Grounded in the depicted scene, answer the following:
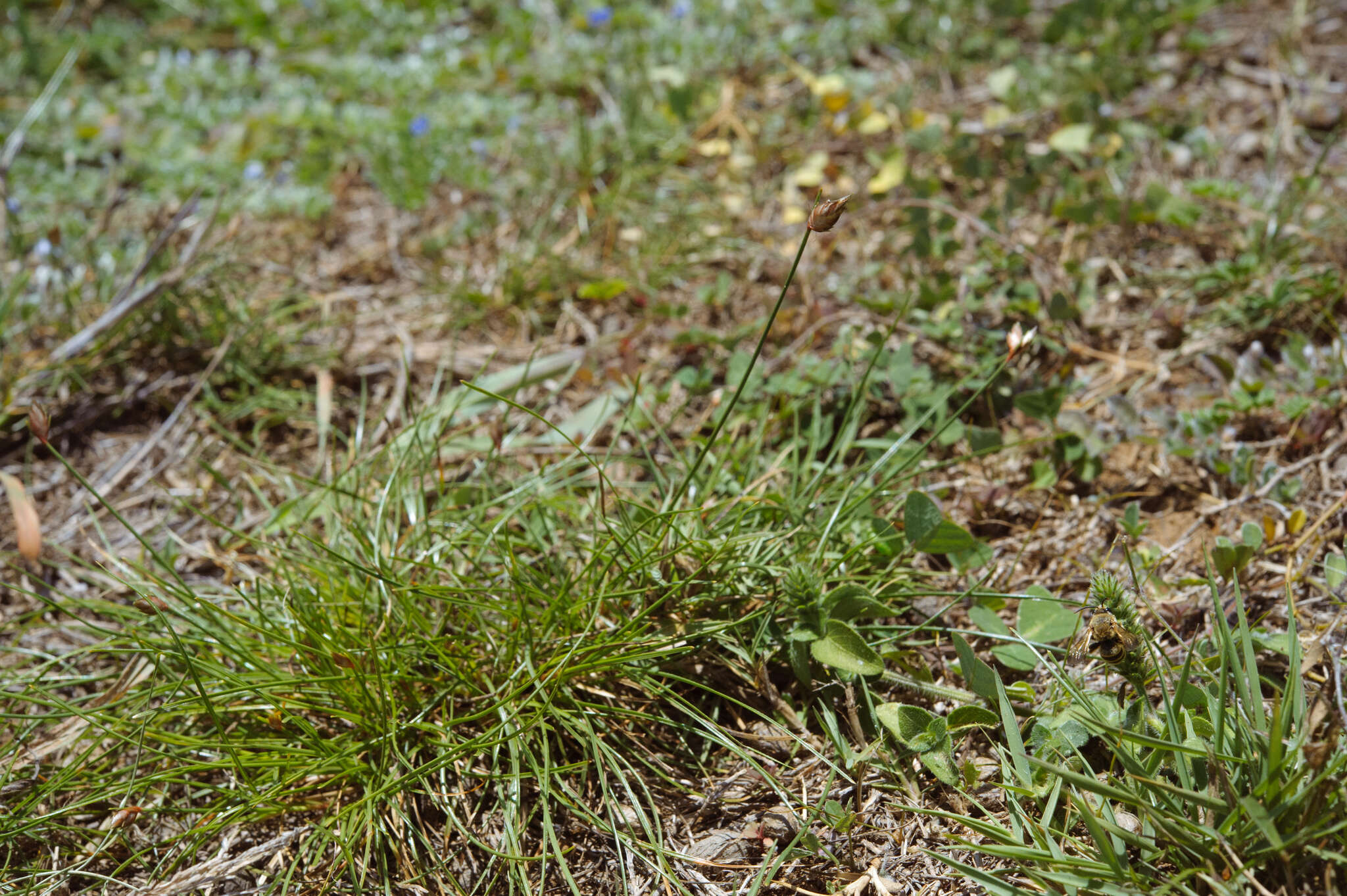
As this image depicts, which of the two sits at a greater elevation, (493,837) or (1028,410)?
(1028,410)

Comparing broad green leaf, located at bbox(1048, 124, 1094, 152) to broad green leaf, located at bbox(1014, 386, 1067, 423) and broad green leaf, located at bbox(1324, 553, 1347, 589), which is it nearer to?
broad green leaf, located at bbox(1014, 386, 1067, 423)

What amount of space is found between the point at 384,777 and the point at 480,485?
2.07 ft

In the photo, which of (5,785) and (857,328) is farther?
(857,328)

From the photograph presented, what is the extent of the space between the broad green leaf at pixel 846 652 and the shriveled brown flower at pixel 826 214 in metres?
0.73

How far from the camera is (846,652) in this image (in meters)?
1.57

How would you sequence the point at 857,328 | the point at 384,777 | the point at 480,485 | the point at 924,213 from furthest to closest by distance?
the point at 924,213 → the point at 857,328 → the point at 480,485 → the point at 384,777

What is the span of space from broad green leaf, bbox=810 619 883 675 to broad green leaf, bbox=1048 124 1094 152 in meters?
1.98

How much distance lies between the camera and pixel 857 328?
93.2 inches

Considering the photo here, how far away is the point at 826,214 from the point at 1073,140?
2.11 metres

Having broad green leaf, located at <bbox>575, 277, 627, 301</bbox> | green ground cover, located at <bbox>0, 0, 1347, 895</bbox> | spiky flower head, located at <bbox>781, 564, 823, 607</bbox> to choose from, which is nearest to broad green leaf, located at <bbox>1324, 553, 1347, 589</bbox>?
green ground cover, located at <bbox>0, 0, 1347, 895</bbox>

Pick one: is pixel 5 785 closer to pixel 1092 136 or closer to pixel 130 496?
pixel 130 496

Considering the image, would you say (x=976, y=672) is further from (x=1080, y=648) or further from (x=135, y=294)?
(x=135, y=294)

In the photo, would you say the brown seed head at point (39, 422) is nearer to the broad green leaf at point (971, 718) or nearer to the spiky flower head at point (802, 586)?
the spiky flower head at point (802, 586)

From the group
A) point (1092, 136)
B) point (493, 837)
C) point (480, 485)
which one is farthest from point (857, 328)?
point (493, 837)
